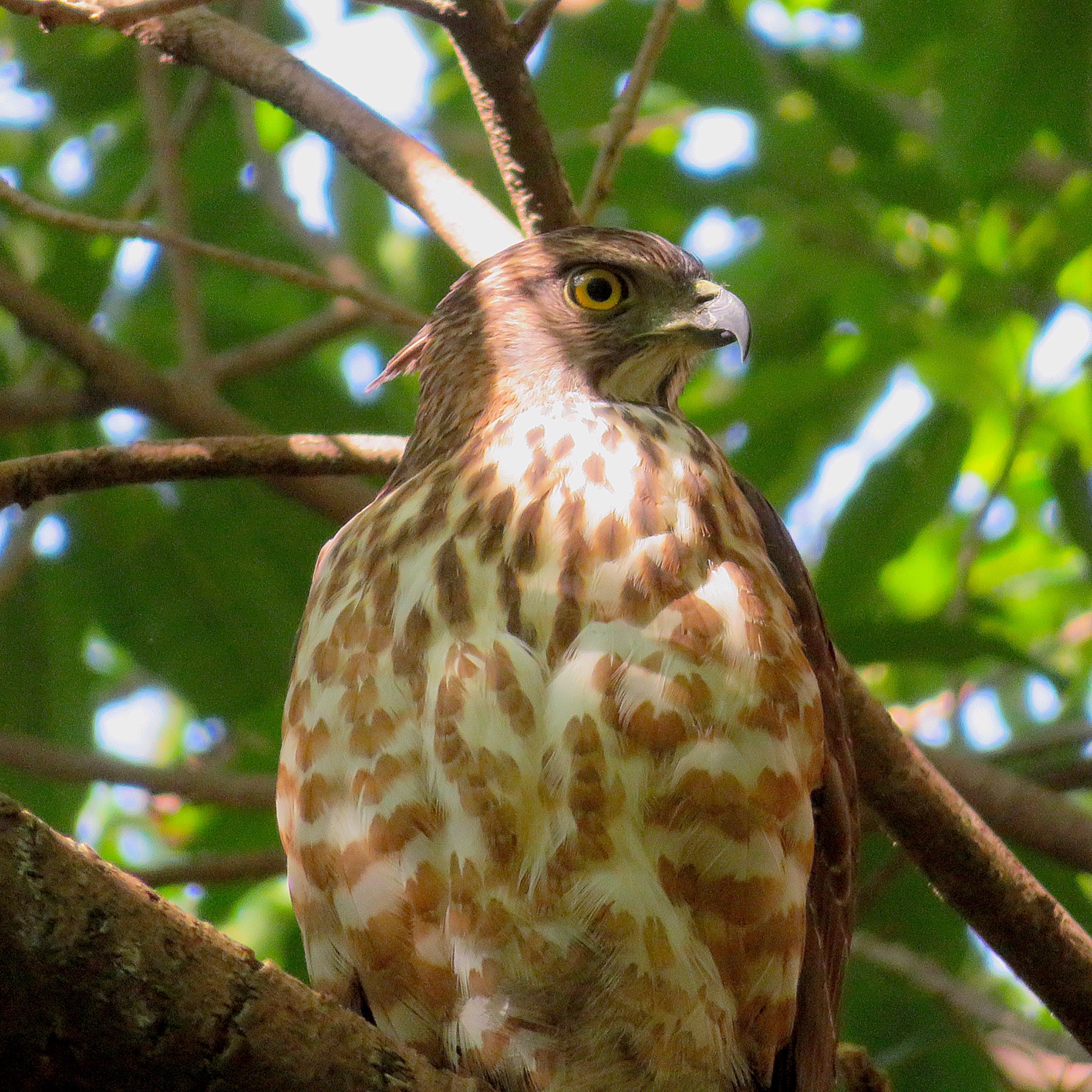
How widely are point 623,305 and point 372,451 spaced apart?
0.66 meters

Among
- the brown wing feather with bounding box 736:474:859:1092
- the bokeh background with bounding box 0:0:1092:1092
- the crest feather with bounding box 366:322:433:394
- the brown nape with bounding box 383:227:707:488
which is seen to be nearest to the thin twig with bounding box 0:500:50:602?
the bokeh background with bounding box 0:0:1092:1092

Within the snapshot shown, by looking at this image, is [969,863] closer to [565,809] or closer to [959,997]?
[565,809]

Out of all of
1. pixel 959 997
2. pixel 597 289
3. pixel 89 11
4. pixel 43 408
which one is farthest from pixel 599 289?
pixel 959 997

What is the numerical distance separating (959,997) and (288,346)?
2.75 metres

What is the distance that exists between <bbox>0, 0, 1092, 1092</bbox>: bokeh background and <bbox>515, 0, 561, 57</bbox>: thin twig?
133 cm

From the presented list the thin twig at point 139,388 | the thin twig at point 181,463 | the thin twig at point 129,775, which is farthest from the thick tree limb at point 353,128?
the thin twig at point 129,775

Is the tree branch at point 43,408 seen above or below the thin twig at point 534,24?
above

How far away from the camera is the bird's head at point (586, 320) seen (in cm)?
328

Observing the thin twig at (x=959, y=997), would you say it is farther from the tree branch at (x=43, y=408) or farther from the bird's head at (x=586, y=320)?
the tree branch at (x=43, y=408)

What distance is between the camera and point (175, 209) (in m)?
4.58

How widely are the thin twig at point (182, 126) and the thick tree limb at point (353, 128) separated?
4.38 feet

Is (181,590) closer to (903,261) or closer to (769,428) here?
(769,428)

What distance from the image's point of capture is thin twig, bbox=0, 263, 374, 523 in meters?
3.95

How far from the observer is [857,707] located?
2857 millimetres
